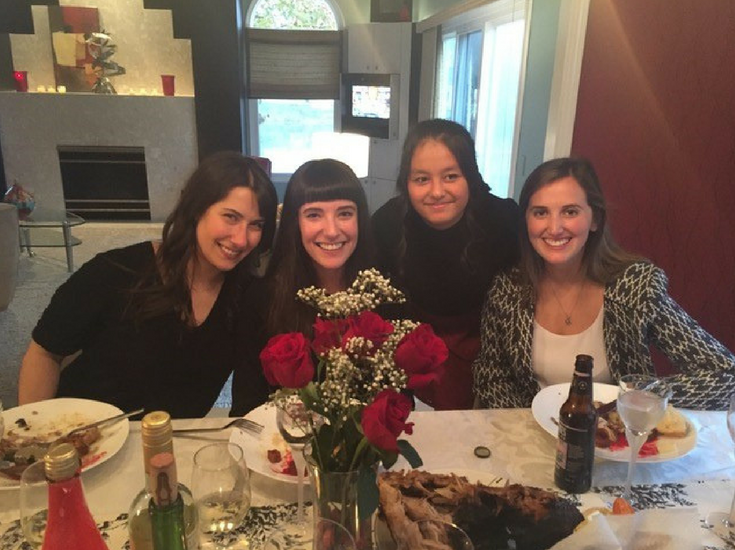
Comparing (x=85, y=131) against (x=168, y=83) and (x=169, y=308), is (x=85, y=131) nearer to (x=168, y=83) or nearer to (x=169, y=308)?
(x=168, y=83)

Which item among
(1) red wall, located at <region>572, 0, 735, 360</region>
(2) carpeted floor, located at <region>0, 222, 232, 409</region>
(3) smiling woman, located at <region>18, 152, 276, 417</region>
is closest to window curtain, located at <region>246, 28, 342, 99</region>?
(2) carpeted floor, located at <region>0, 222, 232, 409</region>

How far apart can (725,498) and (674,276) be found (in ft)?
4.65

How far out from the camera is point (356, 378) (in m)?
0.76

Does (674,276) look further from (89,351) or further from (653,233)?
(89,351)

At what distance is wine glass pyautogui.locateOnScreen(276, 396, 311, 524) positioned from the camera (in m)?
0.82

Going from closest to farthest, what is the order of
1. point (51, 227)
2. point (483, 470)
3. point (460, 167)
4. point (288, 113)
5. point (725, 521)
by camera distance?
1. point (725, 521)
2. point (483, 470)
3. point (460, 167)
4. point (51, 227)
5. point (288, 113)

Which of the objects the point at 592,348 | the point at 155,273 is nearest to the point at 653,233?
the point at 592,348

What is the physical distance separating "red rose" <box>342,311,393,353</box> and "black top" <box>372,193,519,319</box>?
1.04m

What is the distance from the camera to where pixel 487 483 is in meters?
1.05

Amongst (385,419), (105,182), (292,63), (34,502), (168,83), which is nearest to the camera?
(385,419)

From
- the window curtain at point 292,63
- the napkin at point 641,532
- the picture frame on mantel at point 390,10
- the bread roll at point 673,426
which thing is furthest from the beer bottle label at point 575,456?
the window curtain at point 292,63

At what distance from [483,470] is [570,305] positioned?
626mm

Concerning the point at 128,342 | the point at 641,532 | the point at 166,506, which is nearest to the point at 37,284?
the point at 128,342

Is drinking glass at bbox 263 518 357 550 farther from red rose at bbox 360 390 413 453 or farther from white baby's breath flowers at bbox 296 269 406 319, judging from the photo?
white baby's breath flowers at bbox 296 269 406 319
